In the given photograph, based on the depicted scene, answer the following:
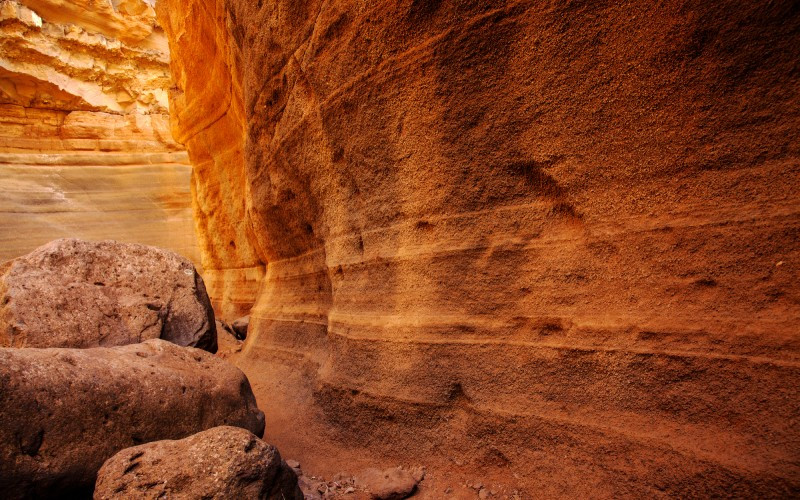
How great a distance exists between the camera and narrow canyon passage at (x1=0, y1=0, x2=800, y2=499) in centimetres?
151

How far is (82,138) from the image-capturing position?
14.5 m

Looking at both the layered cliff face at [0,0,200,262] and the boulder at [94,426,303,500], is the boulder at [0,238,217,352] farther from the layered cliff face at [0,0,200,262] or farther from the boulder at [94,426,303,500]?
the layered cliff face at [0,0,200,262]

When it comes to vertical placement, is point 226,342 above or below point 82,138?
below

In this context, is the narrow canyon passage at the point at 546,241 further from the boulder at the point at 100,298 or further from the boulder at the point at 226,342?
the boulder at the point at 226,342

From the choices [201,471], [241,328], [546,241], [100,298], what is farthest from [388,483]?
[241,328]

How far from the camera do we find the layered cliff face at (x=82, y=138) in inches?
525

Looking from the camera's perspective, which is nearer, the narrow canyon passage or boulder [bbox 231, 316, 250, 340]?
the narrow canyon passage

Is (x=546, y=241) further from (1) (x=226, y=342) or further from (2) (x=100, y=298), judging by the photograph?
(1) (x=226, y=342)

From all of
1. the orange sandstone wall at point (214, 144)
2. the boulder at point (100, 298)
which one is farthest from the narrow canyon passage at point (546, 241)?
the orange sandstone wall at point (214, 144)

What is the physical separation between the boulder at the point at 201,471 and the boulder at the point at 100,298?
6.64ft

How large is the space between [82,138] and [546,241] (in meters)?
17.1

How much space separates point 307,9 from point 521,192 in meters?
2.06

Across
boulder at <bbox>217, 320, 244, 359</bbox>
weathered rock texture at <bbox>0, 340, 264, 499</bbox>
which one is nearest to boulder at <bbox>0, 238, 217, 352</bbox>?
weathered rock texture at <bbox>0, 340, 264, 499</bbox>

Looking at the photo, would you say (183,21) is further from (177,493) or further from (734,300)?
(734,300)
